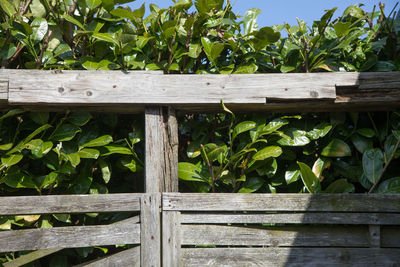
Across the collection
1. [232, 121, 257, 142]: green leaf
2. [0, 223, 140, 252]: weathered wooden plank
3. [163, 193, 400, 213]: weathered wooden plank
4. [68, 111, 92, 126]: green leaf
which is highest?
[68, 111, 92, 126]: green leaf

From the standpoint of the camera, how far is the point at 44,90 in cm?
188

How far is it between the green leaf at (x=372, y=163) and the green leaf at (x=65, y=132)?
4.61ft

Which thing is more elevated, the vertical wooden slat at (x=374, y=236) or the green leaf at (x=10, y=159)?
the green leaf at (x=10, y=159)

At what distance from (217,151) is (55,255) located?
0.98 m

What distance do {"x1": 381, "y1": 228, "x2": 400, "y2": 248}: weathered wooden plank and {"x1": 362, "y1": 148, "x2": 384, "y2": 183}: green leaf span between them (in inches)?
A: 9.2

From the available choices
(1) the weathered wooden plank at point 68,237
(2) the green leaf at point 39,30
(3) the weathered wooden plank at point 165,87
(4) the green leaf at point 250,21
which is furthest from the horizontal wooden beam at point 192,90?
(1) the weathered wooden plank at point 68,237

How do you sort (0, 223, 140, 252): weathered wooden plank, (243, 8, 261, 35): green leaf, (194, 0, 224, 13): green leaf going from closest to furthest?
(0, 223, 140, 252): weathered wooden plank, (194, 0, 224, 13): green leaf, (243, 8, 261, 35): green leaf

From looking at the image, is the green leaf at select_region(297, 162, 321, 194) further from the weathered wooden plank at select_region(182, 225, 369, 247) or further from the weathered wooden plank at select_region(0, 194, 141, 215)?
the weathered wooden plank at select_region(0, 194, 141, 215)

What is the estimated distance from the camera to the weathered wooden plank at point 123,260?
6.11 feet

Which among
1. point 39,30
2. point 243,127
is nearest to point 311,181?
point 243,127

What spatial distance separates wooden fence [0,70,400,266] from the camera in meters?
1.86

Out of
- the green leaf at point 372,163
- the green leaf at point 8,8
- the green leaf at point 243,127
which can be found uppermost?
the green leaf at point 8,8

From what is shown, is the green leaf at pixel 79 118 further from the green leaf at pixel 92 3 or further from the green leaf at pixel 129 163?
the green leaf at pixel 92 3

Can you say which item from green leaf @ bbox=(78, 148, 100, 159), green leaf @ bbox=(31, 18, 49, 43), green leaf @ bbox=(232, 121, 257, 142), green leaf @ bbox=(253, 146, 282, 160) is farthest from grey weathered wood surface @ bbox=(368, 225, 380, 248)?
green leaf @ bbox=(31, 18, 49, 43)
